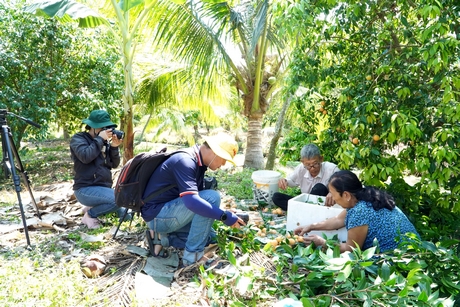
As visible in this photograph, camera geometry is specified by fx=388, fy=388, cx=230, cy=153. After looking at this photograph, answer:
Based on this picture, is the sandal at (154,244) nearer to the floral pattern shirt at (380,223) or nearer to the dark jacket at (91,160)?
the dark jacket at (91,160)

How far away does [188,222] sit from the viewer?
3.34m

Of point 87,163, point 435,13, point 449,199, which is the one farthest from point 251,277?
point 87,163

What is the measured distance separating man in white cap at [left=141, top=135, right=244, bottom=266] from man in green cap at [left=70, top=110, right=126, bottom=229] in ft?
3.75

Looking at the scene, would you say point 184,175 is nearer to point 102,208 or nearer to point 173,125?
point 102,208

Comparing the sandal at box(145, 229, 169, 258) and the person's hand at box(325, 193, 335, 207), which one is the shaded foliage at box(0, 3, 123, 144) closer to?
the sandal at box(145, 229, 169, 258)

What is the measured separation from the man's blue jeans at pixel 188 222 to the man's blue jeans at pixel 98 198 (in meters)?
1.13

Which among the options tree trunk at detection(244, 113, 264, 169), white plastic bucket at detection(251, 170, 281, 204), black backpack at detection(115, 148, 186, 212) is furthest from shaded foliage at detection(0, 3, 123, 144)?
black backpack at detection(115, 148, 186, 212)

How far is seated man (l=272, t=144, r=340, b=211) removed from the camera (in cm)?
426

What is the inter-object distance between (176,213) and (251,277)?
3.00 ft

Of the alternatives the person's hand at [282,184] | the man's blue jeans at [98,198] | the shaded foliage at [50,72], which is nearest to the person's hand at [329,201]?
the person's hand at [282,184]

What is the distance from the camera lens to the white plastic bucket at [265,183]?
471 centimetres

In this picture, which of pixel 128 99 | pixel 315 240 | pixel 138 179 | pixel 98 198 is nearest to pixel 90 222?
pixel 98 198

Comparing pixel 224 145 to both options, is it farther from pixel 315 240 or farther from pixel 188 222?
pixel 315 240

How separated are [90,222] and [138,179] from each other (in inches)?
57.1
